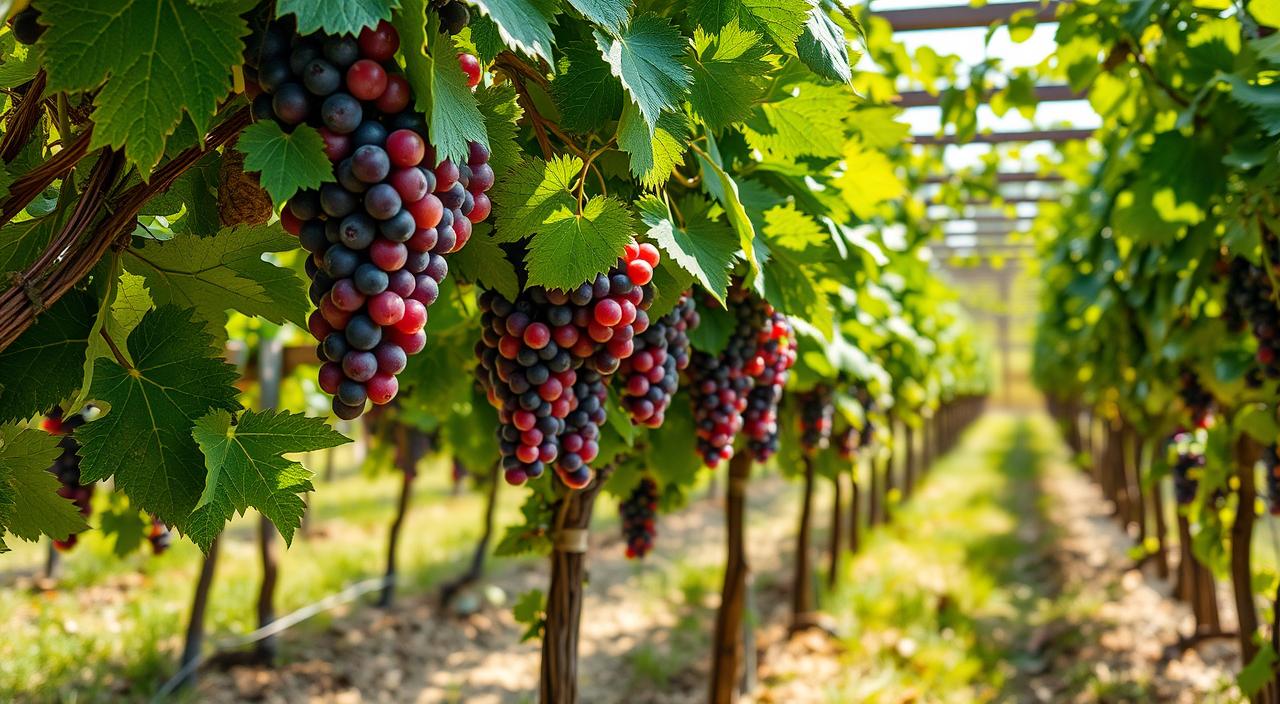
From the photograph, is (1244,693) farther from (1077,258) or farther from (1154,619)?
(1154,619)

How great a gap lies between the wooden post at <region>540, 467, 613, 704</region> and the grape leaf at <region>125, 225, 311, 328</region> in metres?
1.01

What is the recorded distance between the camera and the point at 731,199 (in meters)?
1.32

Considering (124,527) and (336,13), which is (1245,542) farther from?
(124,527)

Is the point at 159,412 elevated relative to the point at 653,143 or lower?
lower

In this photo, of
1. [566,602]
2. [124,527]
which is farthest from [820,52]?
[124,527]

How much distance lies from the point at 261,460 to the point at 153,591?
200 inches

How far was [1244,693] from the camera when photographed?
278 cm

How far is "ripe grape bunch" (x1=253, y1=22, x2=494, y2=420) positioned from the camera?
0.91 m

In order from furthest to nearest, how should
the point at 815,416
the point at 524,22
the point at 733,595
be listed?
the point at 733,595
the point at 815,416
the point at 524,22

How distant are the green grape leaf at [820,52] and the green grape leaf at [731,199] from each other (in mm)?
205

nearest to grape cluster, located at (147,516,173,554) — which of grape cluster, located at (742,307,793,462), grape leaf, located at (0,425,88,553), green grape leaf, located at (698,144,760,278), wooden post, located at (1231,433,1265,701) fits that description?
grape leaf, located at (0,425,88,553)

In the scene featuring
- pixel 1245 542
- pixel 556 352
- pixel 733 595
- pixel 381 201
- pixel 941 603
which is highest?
pixel 381 201

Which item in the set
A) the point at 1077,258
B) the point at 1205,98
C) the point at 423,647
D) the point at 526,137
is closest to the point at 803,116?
the point at 526,137

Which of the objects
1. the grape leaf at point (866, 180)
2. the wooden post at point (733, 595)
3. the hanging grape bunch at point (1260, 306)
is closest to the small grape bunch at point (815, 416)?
the wooden post at point (733, 595)
